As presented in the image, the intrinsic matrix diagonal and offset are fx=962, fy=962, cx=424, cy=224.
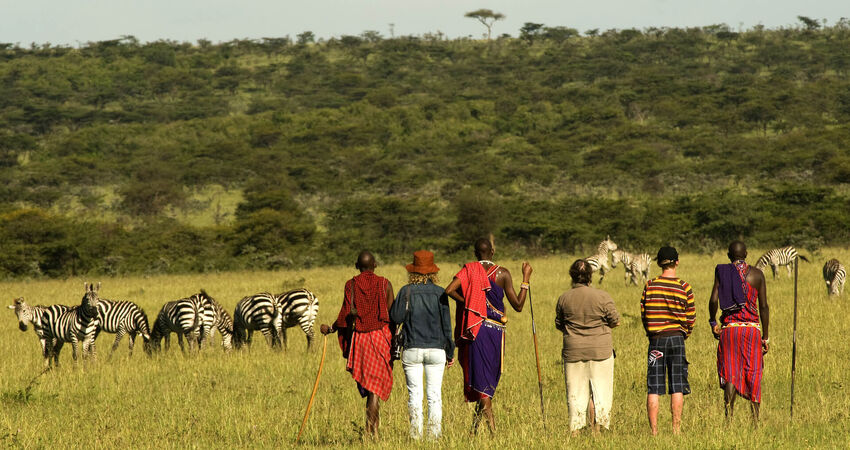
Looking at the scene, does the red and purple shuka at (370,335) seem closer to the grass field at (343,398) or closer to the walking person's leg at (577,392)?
the grass field at (343,398)

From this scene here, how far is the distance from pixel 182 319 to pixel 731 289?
9.16 meters

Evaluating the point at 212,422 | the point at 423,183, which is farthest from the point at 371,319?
the point at 423,183

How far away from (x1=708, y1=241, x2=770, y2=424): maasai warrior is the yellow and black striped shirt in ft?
1.44

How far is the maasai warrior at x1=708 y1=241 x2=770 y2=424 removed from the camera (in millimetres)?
8219

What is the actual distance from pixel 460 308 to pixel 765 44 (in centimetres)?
10551

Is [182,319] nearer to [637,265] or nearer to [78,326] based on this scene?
[78,326]

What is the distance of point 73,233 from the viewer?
38.5m

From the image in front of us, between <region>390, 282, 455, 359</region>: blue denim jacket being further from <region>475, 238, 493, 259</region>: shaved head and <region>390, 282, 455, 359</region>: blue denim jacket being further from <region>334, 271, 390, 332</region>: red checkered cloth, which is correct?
<region>475, 238, 493, 259</region>: shaved head

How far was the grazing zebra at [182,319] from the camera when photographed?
1480 centimetres

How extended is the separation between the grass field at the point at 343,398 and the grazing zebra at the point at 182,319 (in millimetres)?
449

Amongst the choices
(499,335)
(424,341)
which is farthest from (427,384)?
(499,335)

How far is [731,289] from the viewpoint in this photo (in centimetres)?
827

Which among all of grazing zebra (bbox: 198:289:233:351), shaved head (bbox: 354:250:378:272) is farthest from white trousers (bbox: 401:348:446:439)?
grazing zebra (bbox: 198:289:233:351)

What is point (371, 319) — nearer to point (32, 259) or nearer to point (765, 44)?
point (32, 259)
